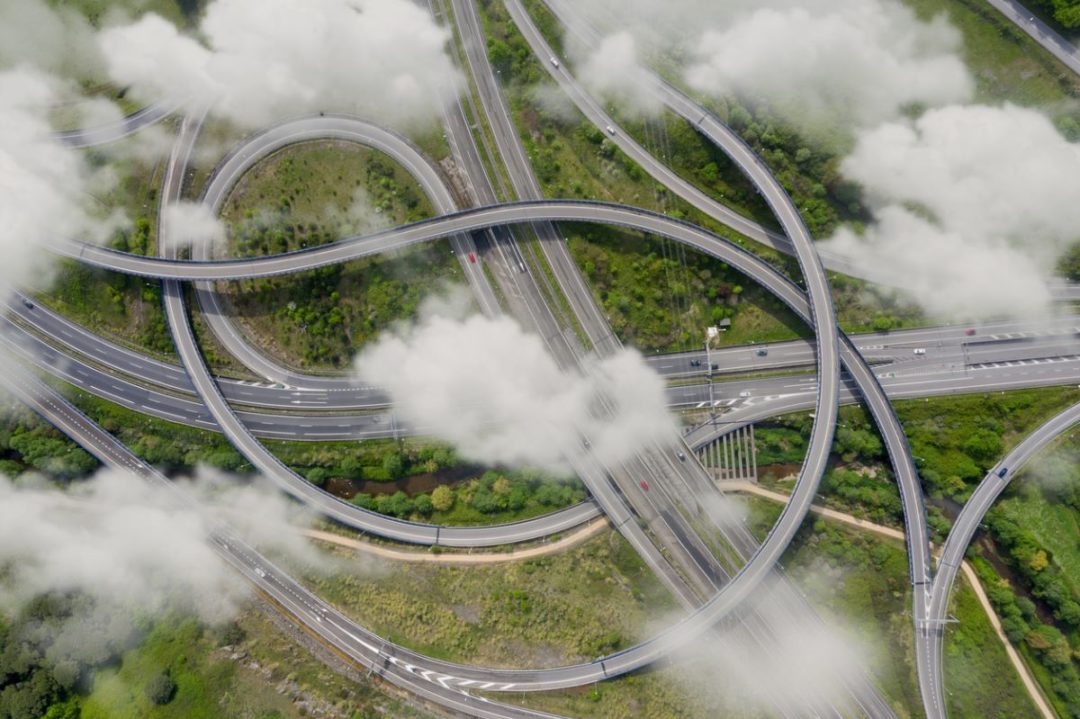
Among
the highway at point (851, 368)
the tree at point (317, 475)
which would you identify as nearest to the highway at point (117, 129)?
the highway at point (851, 368)

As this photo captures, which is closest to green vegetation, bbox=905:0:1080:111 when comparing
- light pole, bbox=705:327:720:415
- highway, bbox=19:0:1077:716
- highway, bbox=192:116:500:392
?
highway, bbox=19:0:1077:716

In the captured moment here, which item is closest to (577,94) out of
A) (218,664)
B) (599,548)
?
(599,548)

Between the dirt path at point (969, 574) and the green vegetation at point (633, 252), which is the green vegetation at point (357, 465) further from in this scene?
the green vegetation at point (633, 252)

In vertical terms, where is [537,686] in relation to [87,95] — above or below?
below

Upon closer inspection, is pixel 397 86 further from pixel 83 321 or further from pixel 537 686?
pixel 537 686

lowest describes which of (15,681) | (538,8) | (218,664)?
(15,681)

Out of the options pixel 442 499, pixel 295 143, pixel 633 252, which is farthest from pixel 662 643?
pixel 295 143

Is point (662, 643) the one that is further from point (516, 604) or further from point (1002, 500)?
point (1002, 500)
